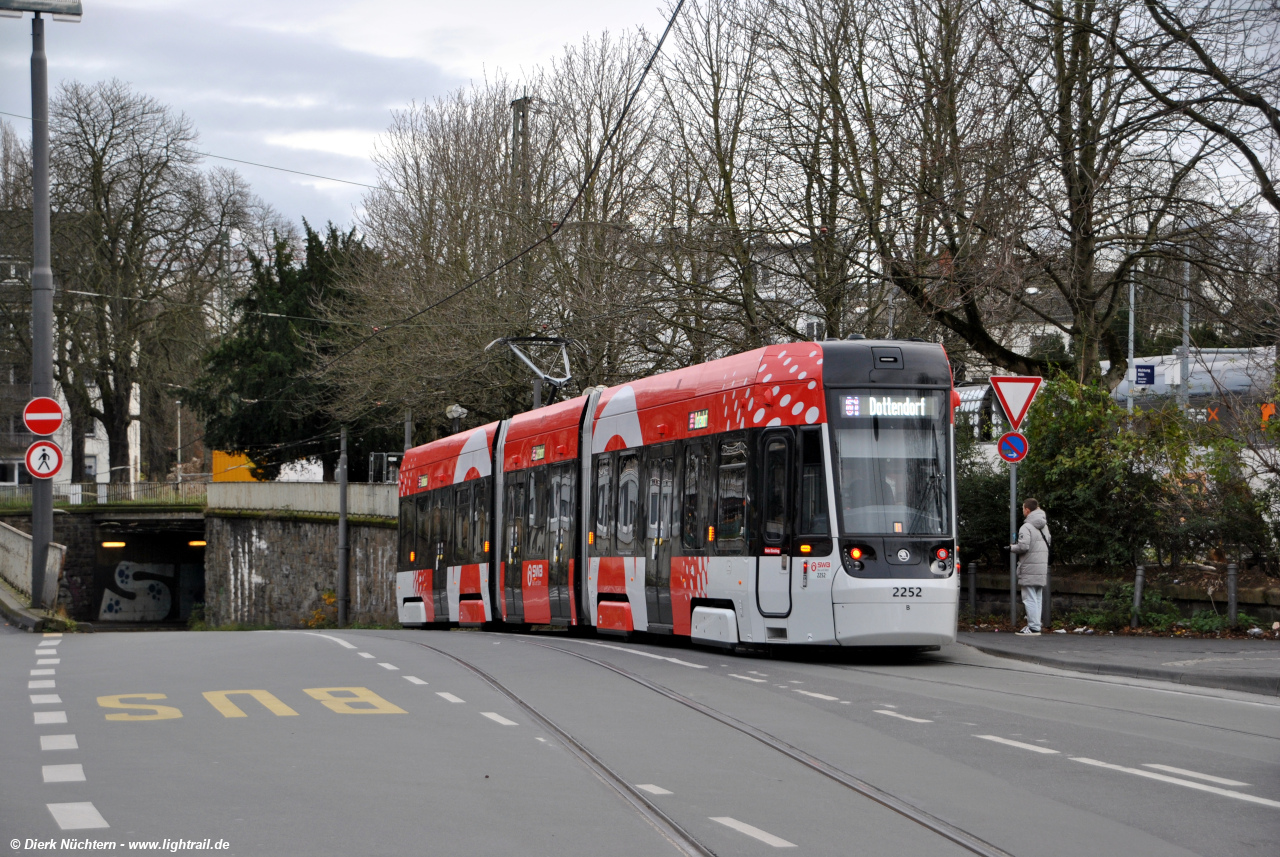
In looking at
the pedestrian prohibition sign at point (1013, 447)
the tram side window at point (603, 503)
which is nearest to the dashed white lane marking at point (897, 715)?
the pedestrian prohibition sign at point (1013, 447)

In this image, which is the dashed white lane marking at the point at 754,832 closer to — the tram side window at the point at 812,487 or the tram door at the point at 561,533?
the tram side window at the point at 812,487

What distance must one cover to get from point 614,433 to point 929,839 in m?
12.4

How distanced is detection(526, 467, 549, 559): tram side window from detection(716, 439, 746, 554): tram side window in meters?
5.70

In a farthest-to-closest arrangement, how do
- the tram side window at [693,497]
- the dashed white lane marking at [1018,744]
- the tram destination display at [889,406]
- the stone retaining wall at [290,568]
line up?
the stone retaining wall at [290,568] → the tram side window at [693,497] → the tram destination display at [889,406] → the dashed white lane marking at [1018,744]

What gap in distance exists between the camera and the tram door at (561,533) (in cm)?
1978

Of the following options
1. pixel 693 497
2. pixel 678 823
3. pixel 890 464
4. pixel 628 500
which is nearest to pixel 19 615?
pixel 628 500

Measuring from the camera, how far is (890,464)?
46.5 feet

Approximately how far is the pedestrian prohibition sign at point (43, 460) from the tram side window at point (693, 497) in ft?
32.1

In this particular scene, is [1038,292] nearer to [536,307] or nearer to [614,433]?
[614,433]

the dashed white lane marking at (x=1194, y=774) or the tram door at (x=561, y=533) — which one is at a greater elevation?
the tram door at (x=561, y=533)

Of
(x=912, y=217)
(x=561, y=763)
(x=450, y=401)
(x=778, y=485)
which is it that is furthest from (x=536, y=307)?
(x=561, y=763)

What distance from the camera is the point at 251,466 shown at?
5350 cm

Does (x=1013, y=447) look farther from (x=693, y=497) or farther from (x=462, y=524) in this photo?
(x=462, y=524)

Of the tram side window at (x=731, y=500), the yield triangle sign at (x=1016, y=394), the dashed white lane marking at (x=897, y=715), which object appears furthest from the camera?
the yield triangle sign at (x=1016, y=394)
